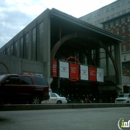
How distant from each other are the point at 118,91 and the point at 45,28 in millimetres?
23105

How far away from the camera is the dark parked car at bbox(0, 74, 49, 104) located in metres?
10.5

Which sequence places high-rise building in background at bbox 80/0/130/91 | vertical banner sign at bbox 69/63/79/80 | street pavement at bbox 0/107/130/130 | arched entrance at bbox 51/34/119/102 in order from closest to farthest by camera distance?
street pavement at bbox 0/107/130/130
vertical banner sign at bbox 69/63/79/80
arched entrance at bbox 51/34/119/102
high-rise building in background at bbox 80/0/130/91

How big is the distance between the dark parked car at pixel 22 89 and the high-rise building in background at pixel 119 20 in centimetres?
6076

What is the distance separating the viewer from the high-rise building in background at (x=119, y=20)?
77.7 metres

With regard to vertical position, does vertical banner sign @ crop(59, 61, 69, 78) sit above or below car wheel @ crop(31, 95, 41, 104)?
above

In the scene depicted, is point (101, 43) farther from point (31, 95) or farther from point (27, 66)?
point (31, 95)

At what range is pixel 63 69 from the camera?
40.8m

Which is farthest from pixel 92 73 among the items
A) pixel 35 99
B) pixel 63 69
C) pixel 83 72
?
pixel 35 99

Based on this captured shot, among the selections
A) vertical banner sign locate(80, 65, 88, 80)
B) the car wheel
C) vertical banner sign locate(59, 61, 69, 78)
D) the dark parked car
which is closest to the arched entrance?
vertical banner sign locate(80, 65, 88, 80)

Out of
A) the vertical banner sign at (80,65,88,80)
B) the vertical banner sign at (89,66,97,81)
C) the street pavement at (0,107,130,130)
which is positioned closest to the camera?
the street pavement at (0,107,130,130)

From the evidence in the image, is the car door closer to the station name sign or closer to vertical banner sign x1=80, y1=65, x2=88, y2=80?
the station name sign

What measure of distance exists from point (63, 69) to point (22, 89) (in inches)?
1155

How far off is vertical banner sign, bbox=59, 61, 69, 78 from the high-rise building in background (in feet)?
111

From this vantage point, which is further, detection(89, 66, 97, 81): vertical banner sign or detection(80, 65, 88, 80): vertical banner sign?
detection(89, 66, 97, 81): vertical banner sign
